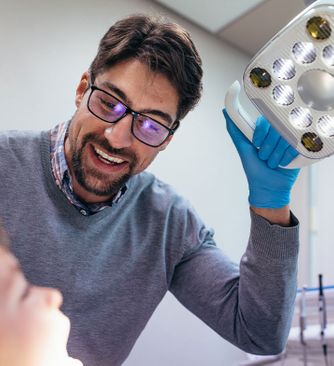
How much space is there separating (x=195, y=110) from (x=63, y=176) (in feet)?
5.28

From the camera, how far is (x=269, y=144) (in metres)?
1.00

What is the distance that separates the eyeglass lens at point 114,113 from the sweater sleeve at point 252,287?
1.17 ft

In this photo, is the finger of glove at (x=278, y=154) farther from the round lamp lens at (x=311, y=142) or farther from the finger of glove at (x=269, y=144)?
the round lamp lens at (x=311, y=142)

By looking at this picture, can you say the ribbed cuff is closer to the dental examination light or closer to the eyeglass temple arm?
the eyeglass temple arm

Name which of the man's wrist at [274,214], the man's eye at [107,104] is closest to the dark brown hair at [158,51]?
the man's eye at [107,104]

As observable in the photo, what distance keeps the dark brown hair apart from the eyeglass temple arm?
33 centimetres

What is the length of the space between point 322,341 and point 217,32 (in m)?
1.82

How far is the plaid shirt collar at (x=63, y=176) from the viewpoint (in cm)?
125

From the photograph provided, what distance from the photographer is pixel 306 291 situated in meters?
2.12

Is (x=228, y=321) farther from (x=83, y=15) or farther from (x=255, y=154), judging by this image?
(x=83, y=15)

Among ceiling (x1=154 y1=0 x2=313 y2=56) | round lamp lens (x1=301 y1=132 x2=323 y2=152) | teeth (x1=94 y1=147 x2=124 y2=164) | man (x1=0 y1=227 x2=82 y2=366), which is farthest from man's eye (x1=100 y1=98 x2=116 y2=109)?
ceiling (x1=154 y1=0 x2=313 y2=56)

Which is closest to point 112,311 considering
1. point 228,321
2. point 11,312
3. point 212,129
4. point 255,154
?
point 228,321

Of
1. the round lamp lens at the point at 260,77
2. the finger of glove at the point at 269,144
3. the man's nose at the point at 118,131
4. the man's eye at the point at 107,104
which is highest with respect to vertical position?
the round lamp lens at the point at 260,77

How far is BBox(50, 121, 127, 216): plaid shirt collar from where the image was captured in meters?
1.25
